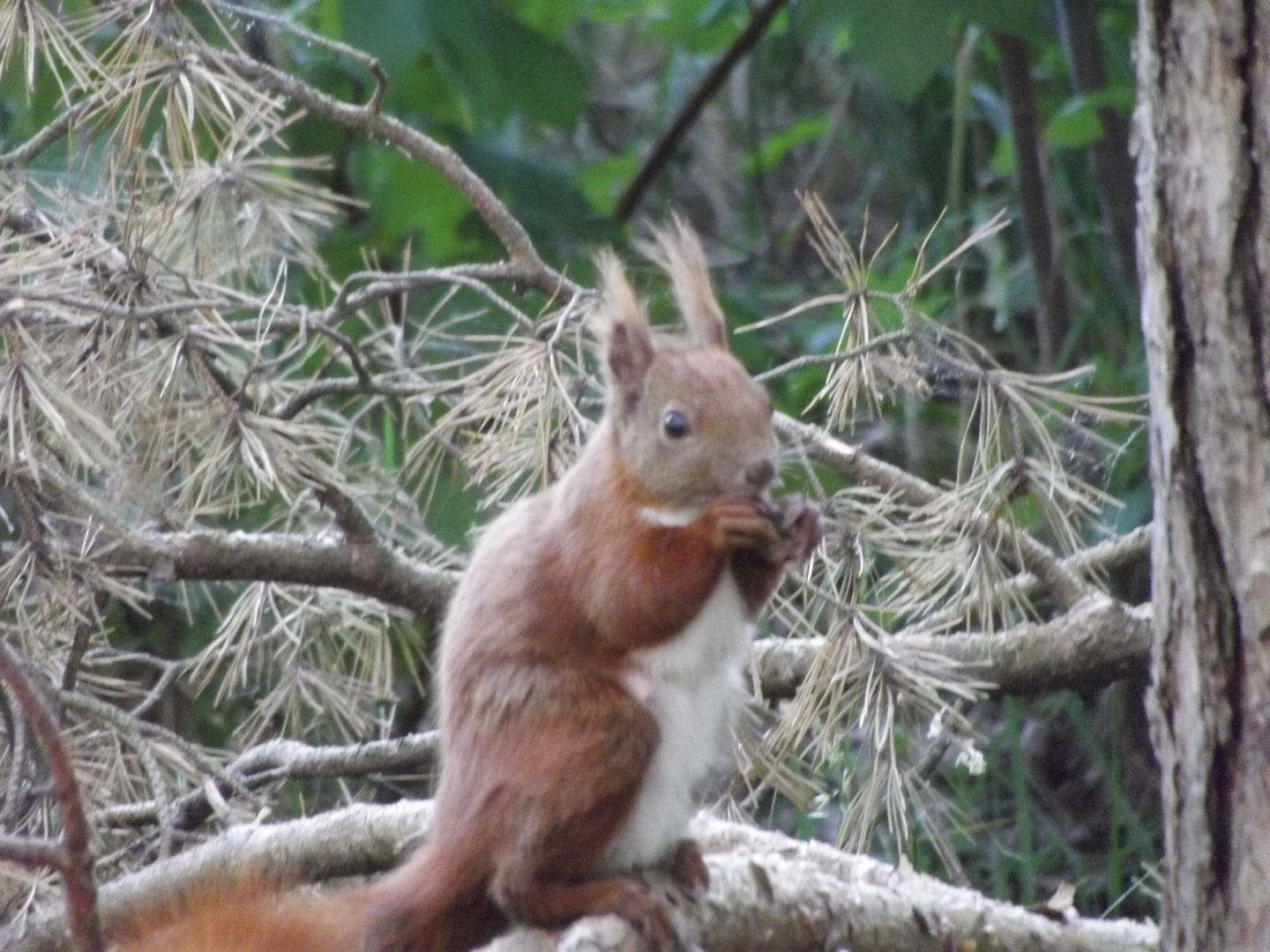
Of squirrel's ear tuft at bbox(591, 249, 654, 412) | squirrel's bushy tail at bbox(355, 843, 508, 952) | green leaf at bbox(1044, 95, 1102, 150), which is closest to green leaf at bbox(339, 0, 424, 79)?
green leaf at bbox(1044, 95, 1102, 150)

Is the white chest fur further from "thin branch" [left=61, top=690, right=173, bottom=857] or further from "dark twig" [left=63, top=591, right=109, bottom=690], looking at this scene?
"dark twig" [left=63, top=591, right=109, bottom=690]

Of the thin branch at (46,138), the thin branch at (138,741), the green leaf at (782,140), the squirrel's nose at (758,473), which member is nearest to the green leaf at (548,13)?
the green leaf at (782,140)

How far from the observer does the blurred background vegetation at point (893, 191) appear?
2904mm

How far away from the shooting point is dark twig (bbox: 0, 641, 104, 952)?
1016 mm

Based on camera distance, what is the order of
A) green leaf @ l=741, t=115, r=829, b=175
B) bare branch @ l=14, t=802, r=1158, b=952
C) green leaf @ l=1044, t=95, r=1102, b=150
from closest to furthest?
bare branch @ l=14, t=802, r=1158, b=952 < green leaf @ l=1044, t=95, r=1102, b=150 < green leaf @ l=741, t=115, r=829, b=175

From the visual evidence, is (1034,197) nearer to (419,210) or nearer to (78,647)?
(419,210)

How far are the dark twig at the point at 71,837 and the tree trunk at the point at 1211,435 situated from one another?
76 cm

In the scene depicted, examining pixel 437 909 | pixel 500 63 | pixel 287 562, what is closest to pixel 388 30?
pixel 500 63

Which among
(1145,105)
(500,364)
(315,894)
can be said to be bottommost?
(315,894)

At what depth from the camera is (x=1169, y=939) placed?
1.19m

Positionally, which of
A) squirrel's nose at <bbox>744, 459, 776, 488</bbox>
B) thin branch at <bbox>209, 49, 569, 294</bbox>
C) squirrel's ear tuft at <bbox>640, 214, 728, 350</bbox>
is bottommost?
squirrel's nose at <bbox>744, 459, 776, 488</bbox>

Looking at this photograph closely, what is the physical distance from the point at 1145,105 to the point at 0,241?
1261 millimetres

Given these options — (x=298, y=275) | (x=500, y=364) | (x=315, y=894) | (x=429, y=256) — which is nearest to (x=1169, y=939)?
(x=315, y=894)

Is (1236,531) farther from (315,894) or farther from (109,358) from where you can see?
(109,358)
